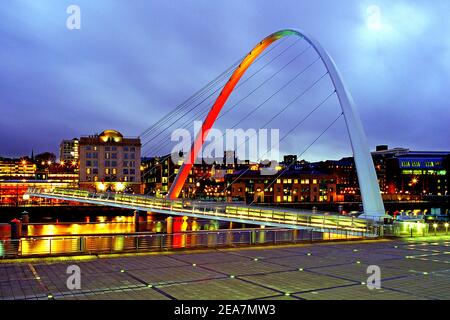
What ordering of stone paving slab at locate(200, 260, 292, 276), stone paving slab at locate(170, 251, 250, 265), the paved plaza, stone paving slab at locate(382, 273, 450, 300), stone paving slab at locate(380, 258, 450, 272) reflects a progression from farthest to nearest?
1. stone paving slab at locate(170, 251, 250, 265)
2. stone paving slab at locate(380, 258, 450, 272)
3. stone paving slab at locate(200, 260, 292, 276)
4. stone paving slab at locate(382, 273, 450, 300)
5. the paved plaza

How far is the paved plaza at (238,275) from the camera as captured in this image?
10.5 metres

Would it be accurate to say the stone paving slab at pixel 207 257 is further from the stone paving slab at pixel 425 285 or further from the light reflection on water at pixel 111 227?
the light reflection on water at pixel 111 227

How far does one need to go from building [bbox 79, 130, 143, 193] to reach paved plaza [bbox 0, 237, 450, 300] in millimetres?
85349

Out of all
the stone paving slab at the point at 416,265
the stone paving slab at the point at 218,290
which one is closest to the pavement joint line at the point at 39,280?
the stone paving slab at the point at 218,290

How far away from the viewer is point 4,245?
16.1m

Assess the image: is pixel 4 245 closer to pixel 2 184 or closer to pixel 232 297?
pixel 232 297

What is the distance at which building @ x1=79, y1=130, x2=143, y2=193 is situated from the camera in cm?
9912

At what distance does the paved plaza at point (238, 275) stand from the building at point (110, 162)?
85349 mm

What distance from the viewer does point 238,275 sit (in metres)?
12.7

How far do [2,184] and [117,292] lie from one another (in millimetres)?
95044

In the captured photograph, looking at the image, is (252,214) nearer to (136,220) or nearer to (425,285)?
(425,285)

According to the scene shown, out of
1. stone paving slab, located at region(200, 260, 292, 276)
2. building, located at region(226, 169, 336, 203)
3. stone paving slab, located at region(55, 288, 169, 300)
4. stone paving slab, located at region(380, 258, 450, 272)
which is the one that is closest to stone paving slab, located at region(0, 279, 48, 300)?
stone paving slab, located at region(55, 288, 169, 300)

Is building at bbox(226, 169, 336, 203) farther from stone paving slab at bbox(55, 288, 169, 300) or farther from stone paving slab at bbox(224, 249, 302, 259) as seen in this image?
stone paving slab at bbox(55, 288, 169, 300)

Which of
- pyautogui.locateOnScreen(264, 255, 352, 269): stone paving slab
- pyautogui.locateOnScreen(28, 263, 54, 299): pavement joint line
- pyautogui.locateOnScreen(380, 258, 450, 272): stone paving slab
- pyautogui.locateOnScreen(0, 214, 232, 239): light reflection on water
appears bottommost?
pyautogui.locateOnScreen(0, 214, 232, 239): light reflection on water
